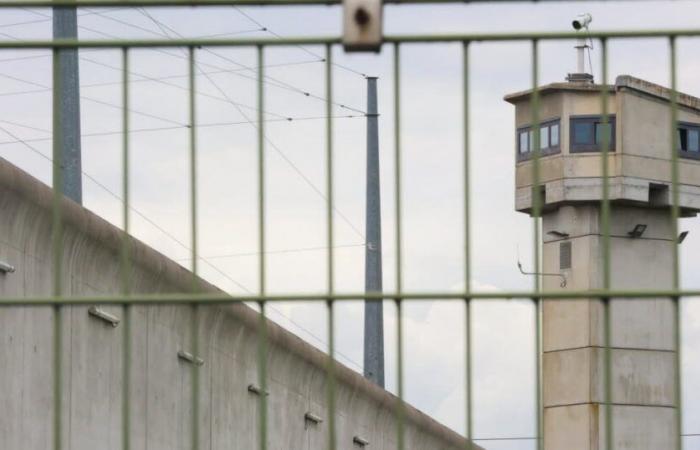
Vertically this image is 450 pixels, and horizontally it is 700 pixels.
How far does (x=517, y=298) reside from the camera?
15.6 ft

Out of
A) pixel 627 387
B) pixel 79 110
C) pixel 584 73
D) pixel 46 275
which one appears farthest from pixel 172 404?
pixel 627 387

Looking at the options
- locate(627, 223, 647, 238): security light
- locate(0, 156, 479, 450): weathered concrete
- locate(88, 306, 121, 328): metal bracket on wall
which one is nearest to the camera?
locate(0, 156, 479, 450): weathered concrete

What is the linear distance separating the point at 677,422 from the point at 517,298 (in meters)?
0.68

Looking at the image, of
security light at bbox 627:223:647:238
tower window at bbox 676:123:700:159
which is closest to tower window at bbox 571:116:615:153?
tower window at bbox 676:123:700:159

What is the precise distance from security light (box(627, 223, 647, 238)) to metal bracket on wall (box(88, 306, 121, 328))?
57.8m

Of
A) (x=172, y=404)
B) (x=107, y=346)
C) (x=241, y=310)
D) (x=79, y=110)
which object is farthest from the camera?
(x=79, y=110)

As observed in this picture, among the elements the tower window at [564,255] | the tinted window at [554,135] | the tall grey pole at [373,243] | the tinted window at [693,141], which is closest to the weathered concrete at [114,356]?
the tall grey pole at [373,243]

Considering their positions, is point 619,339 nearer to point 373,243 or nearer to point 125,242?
point 373,243

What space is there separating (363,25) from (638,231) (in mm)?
66191

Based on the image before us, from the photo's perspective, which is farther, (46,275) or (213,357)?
(213,357)

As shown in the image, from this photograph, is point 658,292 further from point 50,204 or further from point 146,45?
point 50,204

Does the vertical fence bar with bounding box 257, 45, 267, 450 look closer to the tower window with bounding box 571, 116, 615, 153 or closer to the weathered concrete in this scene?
the weathered concrete

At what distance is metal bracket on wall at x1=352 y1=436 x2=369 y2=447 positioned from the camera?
61.9ft

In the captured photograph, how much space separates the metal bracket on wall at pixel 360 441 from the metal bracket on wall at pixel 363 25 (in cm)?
1427
